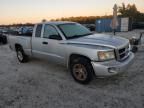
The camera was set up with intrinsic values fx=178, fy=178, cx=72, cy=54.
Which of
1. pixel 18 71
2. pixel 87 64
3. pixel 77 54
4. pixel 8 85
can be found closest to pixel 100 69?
pixel 87 64

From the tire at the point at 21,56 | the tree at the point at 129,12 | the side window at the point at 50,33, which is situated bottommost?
the tire at the point at 21,56

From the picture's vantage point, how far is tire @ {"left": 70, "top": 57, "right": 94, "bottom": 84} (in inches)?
192

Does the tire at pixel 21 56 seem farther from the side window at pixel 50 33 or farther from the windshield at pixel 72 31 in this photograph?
the windshield at pixel 72 31

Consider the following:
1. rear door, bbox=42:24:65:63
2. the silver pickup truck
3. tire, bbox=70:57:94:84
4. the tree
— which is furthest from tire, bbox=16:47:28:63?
the tree

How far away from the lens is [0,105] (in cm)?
419

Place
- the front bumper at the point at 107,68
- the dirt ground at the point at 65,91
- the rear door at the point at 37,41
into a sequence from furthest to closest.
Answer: the rear door at the point at 37,41
the front bumper at the point at 107,68
the dirt ground at the point at 65,91

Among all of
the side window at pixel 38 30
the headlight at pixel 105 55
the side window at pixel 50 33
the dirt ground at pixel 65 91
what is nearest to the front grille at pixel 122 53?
the headlight at pixel 105 55

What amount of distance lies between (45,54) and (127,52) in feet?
9.03

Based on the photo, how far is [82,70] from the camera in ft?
16.6

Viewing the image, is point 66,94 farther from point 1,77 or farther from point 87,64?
point 1,77

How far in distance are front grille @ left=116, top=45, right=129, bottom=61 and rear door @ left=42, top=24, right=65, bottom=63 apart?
1.71 meters

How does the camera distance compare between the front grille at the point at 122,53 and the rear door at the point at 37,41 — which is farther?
the rear door at the point at 37,41

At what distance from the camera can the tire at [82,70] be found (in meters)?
4.87

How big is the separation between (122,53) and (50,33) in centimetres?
254
